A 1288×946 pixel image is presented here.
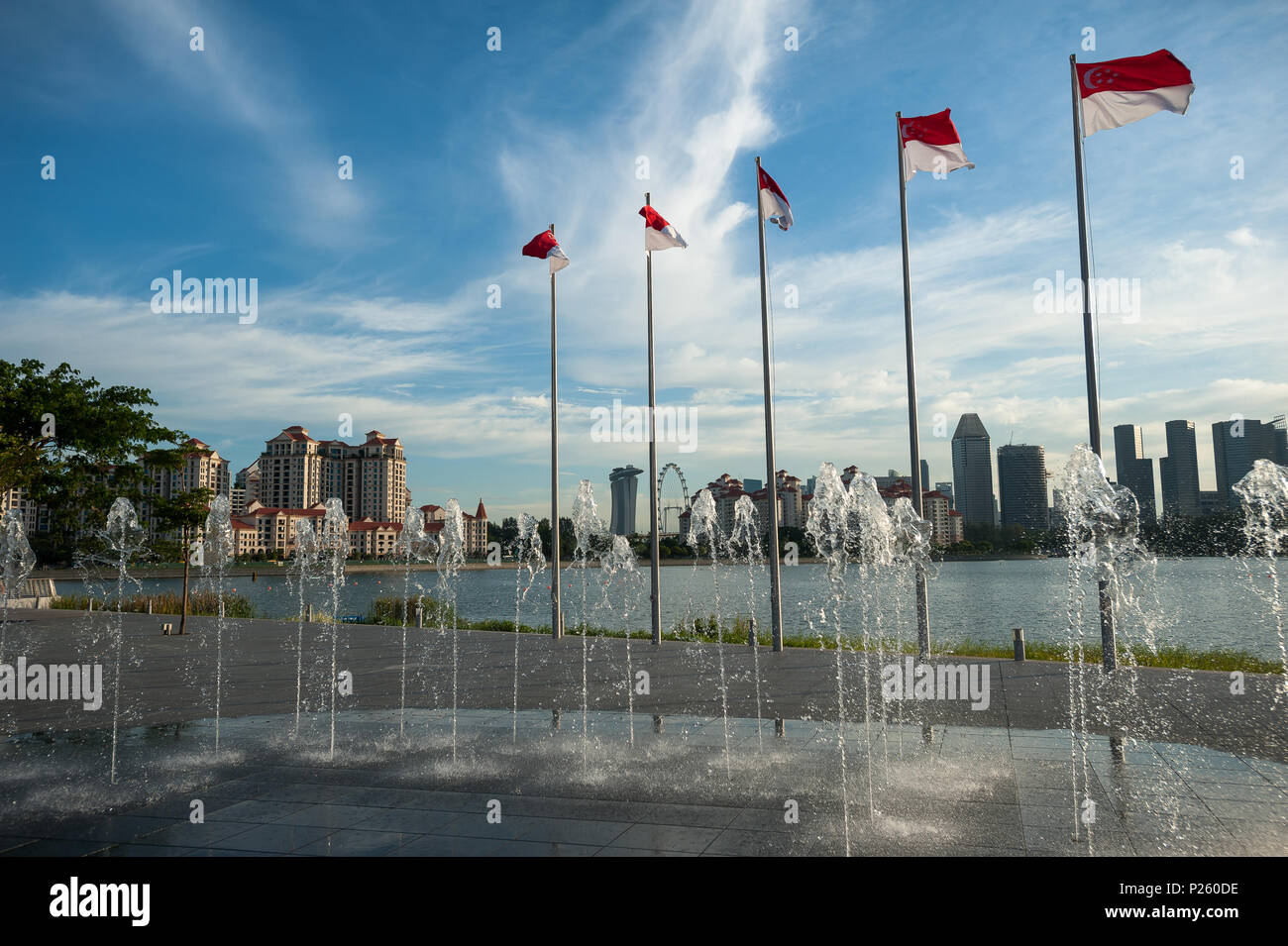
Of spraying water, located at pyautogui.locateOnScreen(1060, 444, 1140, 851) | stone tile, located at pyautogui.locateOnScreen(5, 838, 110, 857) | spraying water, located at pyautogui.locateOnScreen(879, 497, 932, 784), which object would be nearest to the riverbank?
spraying water, located at pyautogui.locateOnScreen(879, 497, 932, 784)

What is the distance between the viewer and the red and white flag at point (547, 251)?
20344 mm

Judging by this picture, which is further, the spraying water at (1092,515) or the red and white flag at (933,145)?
the red and white flag at (933,145)

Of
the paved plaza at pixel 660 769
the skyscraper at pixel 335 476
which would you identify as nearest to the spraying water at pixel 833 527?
the paved plaza at pixel 660 769

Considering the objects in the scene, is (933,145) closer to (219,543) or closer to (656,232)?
(656,232)

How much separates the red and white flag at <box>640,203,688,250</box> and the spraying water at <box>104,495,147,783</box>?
12860 mm

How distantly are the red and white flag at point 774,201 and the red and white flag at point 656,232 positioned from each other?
2467 mm

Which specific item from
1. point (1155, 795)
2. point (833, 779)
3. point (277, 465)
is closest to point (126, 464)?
point (833, 779)

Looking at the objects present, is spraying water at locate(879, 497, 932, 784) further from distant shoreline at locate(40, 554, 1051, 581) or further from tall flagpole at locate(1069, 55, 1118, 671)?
distant shoreline at locate(40, 554, 1051, 581)

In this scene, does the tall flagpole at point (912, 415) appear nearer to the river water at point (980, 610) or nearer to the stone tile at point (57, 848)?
the river water at point (980, 610)

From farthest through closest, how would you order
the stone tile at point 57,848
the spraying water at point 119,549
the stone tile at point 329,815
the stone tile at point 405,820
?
the spraying water at point 119,549, the stone tile at point 329,815, the stone tile at point 405,820, the stone tile at point 57,848

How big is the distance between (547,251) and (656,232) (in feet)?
10.6

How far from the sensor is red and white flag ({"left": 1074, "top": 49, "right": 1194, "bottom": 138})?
12.0 metres

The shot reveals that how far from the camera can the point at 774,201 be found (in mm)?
17594

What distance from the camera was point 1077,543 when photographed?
9.66 meters
